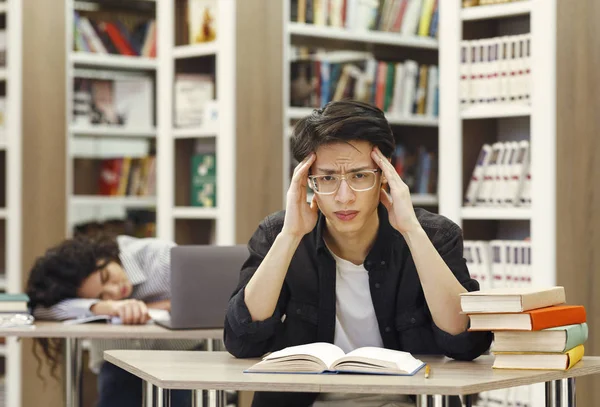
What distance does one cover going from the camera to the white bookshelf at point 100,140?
4.55m

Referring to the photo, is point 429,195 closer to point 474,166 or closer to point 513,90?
point 474,166

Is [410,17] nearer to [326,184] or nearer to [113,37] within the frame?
[113,37]

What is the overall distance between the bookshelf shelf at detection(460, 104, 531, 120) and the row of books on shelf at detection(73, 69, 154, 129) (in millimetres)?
1796

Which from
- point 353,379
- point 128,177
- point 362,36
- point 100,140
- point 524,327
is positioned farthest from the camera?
point 100,140

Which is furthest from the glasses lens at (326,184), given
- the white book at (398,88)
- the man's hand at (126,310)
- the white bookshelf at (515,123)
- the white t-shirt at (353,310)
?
the white book at (398,88)

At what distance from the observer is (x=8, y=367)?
4.50 m

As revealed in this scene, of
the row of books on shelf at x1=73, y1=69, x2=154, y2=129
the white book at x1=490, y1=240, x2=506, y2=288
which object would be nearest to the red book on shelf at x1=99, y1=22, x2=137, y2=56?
the row of books on shelf at x1=73, y1=69, x2=154, y2=129

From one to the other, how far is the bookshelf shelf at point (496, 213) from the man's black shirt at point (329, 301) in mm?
1651

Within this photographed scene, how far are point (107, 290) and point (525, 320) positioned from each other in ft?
6.09

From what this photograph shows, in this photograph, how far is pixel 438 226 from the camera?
Result: 2.35m

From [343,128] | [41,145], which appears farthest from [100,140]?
[343,128]

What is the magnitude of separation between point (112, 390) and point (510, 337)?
1.73 metres

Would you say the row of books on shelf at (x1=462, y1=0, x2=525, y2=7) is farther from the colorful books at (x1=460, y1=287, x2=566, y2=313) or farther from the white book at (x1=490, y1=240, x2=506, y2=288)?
the colorful books at (x1=460, y1=287, x2=566, y2=313)

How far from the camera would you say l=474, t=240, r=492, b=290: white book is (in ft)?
13.5
